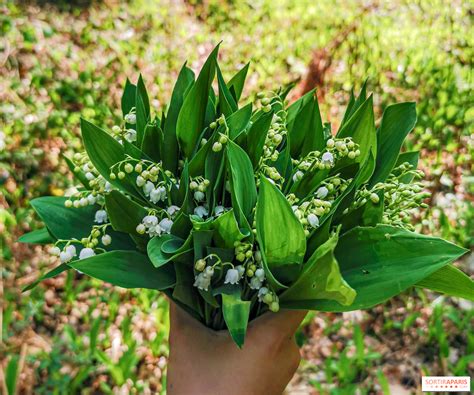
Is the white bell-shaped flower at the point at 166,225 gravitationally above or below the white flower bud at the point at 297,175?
below

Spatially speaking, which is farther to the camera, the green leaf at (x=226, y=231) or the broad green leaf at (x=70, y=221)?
the broad green leaf at (x=70, y=221)

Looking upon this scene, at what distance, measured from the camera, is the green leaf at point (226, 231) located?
671mm

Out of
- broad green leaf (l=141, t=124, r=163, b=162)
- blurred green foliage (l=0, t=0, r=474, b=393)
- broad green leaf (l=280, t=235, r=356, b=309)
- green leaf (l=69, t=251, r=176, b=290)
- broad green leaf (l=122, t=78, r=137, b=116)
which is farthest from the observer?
blurred green foliage (l=0, t=0, r=474, b=393)

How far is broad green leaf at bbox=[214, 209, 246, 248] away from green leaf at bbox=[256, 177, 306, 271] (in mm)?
32

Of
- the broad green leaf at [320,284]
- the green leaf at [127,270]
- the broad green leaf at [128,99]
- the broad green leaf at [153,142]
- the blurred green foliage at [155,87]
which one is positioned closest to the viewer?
the broad green leaf at [320,284]

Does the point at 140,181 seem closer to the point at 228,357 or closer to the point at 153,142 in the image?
the point at 153,142

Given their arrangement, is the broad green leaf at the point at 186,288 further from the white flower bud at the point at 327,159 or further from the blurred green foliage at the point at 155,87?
the blurred green foliage at the point at 155,87

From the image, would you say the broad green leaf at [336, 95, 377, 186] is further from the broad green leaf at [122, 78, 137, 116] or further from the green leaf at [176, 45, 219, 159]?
the broad green leaf at [122, 78, 137, 116]

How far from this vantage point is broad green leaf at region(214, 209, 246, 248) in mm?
671

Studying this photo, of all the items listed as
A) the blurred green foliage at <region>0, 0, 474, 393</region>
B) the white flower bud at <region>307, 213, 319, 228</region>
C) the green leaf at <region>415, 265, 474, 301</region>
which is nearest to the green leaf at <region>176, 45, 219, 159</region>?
the white flower bud at <region>307, 213, 319, 228</region>

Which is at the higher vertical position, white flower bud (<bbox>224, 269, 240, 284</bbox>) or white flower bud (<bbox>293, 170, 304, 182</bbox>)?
white flower bud (<bbox>293, 170, 304, 182</bbox>)

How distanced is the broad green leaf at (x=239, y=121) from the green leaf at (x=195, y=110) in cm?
4

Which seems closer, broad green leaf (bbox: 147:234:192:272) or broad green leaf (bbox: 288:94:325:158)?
broad green leaf (bbox: 147:234:192:272)

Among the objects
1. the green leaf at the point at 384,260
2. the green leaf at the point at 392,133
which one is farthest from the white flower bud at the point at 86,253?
the green leaf at the point at 392,133
